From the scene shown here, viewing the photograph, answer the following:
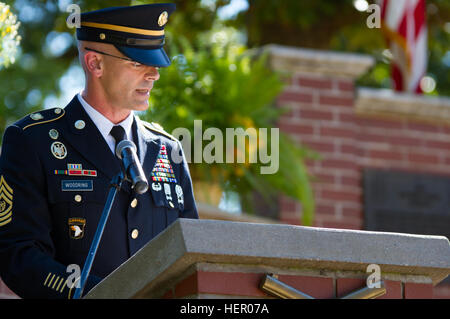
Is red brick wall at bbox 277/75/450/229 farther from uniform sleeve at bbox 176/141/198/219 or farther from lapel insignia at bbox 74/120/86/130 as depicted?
lapel insignia at bbox 74/120/86/130

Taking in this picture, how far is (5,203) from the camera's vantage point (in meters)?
3.47

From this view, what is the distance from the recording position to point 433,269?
2736mm

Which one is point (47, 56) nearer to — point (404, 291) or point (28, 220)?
point (28, 220)

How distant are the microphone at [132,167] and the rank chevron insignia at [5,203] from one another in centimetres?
Answer: 62

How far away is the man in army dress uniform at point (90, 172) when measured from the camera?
3385mm

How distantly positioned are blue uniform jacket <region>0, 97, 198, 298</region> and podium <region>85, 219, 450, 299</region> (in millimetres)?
643

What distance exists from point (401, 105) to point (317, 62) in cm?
89

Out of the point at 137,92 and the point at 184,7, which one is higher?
the point at 184,7

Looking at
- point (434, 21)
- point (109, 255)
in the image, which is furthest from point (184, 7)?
point (109, 255)

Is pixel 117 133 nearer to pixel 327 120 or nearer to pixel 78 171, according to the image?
pixel 78 171

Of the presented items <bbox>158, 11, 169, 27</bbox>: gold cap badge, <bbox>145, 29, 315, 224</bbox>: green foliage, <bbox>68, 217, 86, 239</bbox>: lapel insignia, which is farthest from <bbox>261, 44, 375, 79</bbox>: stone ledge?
<bbox>68, 217, 86, 239</bbox>: lapel insignia
